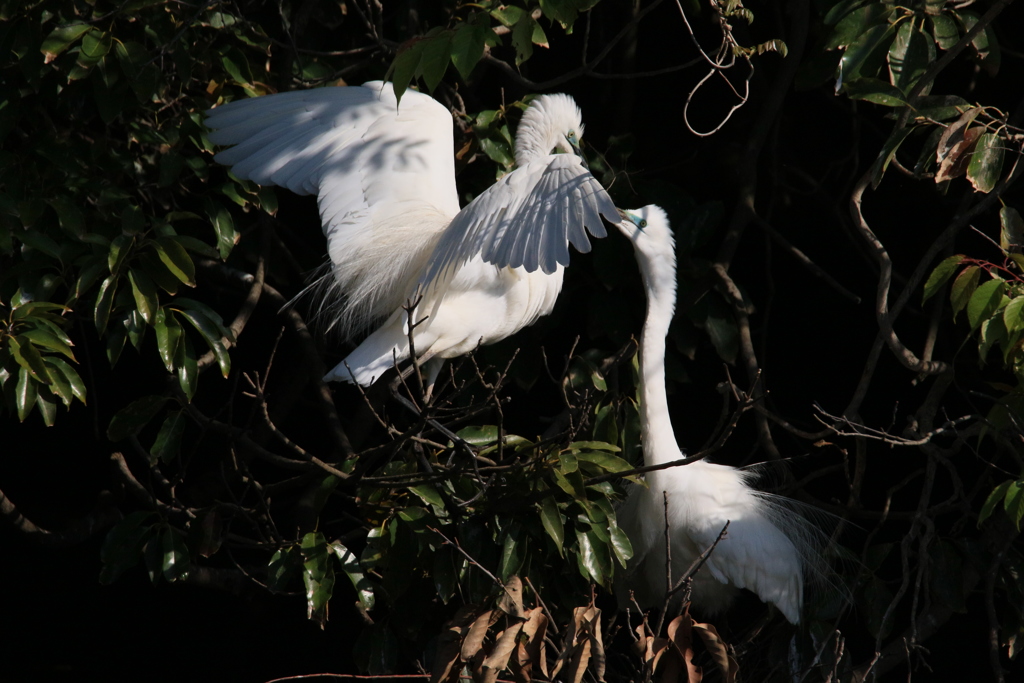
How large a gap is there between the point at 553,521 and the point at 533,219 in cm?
63

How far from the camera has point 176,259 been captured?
220 cm

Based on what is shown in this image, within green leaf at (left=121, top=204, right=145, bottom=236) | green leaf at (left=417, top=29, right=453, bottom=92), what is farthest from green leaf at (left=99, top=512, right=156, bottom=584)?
green leaf at (left=417, top=29, right=453, bottom=92)

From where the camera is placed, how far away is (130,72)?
2.41 meters

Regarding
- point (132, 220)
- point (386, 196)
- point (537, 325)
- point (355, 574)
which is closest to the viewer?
point (132, 220)

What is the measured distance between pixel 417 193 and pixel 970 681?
8.12 ft

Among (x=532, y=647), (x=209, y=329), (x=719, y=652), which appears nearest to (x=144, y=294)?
(x=209, y=329)

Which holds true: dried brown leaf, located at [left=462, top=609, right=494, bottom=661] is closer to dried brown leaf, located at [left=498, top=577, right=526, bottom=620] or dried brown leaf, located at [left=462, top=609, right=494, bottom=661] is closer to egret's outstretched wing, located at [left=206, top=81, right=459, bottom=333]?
dried brown leaf, located at [left=498, top=577, right=526, bottom=620]

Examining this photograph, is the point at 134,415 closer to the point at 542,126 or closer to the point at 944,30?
the point at 542,126

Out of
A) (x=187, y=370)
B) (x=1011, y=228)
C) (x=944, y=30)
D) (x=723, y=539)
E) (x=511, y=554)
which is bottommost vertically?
(x=723, y=539)

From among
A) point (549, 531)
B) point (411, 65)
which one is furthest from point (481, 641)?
point (411, 65)

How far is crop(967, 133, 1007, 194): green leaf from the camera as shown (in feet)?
7.14

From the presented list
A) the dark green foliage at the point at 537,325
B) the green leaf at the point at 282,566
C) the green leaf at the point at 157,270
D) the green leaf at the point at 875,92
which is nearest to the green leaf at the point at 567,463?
the dark green foliage at the point at 537,325

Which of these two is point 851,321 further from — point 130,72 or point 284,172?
point 130,72

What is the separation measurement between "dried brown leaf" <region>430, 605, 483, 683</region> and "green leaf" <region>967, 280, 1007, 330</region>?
47.8 inches
